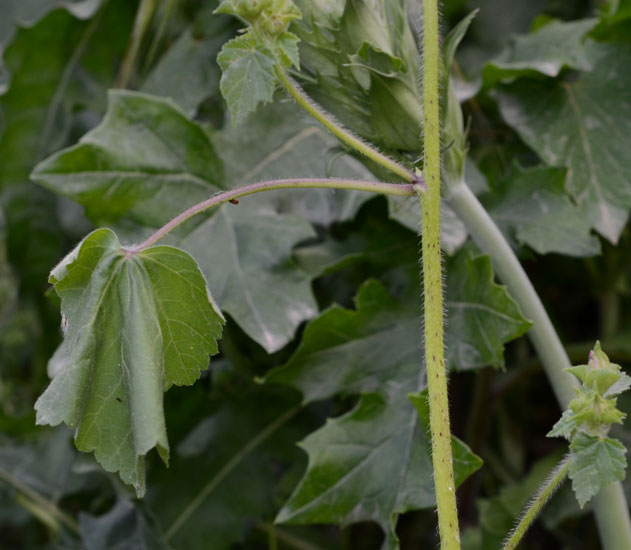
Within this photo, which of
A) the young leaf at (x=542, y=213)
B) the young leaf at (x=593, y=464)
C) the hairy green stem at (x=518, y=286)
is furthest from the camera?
the young leaf at (x=542, y=213)

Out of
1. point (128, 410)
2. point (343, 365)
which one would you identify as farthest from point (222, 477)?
point (128, 410)

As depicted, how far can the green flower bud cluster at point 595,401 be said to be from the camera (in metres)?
0.35

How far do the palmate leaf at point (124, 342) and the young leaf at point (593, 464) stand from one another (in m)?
0.19

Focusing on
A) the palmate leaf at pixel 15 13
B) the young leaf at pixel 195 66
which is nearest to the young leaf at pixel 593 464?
the young leaf at pixel 195 66

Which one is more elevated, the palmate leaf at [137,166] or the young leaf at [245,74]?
the young leaf at [245,74]

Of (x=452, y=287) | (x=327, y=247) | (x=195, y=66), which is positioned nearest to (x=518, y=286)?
(x=452, y=287)

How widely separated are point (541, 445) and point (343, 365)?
436 mm

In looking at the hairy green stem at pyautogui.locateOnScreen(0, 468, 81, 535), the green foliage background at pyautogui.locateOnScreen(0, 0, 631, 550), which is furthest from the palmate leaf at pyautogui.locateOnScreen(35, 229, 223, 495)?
the hairy green stem at pyautogui.locateOnScreen(0, 468, 81, 535)

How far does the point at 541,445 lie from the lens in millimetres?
972

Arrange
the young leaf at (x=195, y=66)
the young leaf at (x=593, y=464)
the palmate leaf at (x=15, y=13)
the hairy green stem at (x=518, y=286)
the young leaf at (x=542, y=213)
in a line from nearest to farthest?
the young leaf at (x=593, y=464)
the hairy green stem at (x=518, y=286)
the young leaf at (x=542, y=213)
the young leaf at (x=195, y=66)
the palmate leaf at (x=15, y=13)

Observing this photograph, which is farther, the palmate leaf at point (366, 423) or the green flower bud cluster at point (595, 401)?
the palmate leaf at point (366, 423)

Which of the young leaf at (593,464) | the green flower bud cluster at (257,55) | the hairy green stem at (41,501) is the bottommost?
the hairy green stem at (41,501)

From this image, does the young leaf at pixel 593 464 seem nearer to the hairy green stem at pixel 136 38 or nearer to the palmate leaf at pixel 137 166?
the palmate leaf at pixel 137 166

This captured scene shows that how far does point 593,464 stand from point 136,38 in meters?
0.74
